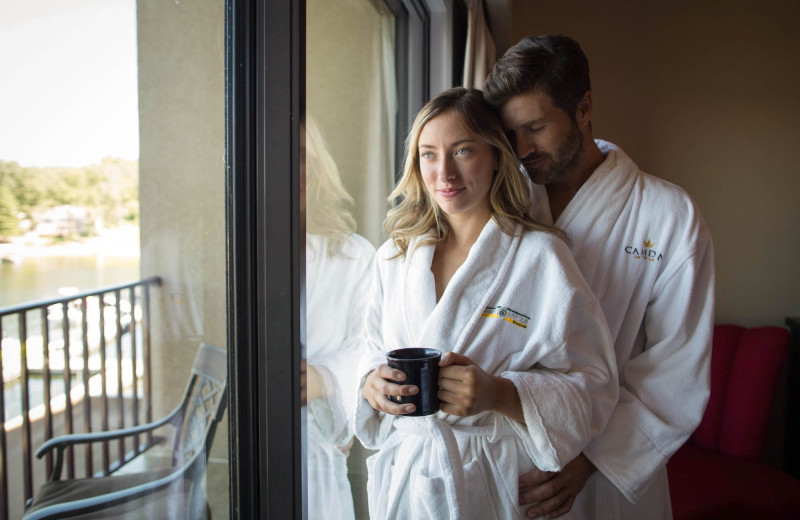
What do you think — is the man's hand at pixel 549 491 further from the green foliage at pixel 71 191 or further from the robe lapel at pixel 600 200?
the green foliage at pixel 71 191

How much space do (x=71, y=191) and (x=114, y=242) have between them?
2.9 inches

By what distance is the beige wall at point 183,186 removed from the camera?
0.64m

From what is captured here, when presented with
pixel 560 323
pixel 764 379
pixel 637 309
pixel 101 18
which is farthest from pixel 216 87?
pixel 764 379

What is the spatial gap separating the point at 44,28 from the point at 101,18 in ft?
0.30

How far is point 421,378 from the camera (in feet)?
2.40

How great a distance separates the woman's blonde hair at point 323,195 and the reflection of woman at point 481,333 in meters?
0.15

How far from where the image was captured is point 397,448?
1005 mm

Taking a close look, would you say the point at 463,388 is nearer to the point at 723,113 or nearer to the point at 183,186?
the point at 183,186

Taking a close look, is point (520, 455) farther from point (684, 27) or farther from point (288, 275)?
point (684, 27)

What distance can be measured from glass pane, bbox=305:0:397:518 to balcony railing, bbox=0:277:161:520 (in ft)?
1.27

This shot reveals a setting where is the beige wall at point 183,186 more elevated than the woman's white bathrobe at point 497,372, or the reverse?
the beige wall at point 183,186

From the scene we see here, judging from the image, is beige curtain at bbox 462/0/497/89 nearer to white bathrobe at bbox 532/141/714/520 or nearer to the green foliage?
white bathrobe at bbox 532/141/714/520

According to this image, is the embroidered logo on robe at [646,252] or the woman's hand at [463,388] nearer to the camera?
the woman's hand at [463,388]

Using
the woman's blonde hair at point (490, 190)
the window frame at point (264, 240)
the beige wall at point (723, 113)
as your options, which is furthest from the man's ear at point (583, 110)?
the beige wall at point (723, 113)
